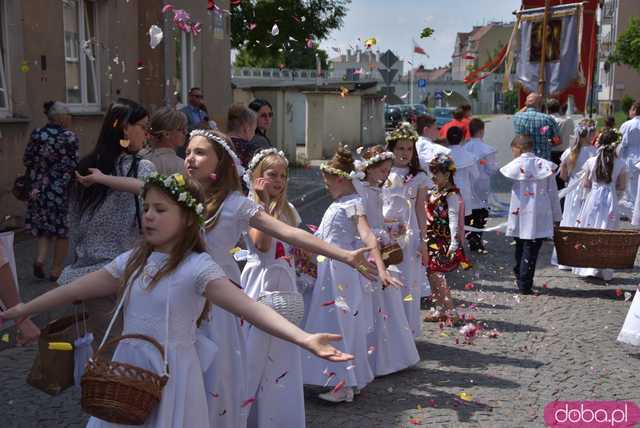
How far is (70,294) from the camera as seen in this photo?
11.0 feet

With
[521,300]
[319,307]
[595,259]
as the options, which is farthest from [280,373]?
[595,259]

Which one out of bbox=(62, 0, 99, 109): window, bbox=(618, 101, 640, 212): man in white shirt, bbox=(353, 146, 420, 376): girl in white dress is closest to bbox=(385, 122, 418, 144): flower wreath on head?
bbox=(353, 146, 420, 376): girl in white dress

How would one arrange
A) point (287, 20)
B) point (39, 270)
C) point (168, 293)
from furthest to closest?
1. point (287, 20)
2. point (39, 270)
3. point (168, 293)

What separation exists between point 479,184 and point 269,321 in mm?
8821

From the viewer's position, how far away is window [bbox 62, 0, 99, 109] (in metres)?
12.5

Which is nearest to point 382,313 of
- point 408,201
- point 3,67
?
point 408,201

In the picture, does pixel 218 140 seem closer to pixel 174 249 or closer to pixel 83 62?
pixel 174 249

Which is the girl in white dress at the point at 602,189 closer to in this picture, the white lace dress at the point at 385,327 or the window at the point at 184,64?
the white lace dress at the point at 385,327

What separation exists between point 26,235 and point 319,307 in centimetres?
644

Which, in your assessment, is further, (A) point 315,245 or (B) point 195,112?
(B) point 195,112

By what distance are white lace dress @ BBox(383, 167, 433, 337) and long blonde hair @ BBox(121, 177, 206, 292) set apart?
360 cm

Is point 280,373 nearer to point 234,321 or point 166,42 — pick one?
point 234,321

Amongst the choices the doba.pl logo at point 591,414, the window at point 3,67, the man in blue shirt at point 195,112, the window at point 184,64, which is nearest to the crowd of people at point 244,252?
the doba.pl logo at point 591,414

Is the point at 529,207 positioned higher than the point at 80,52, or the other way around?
the point at 80,52
